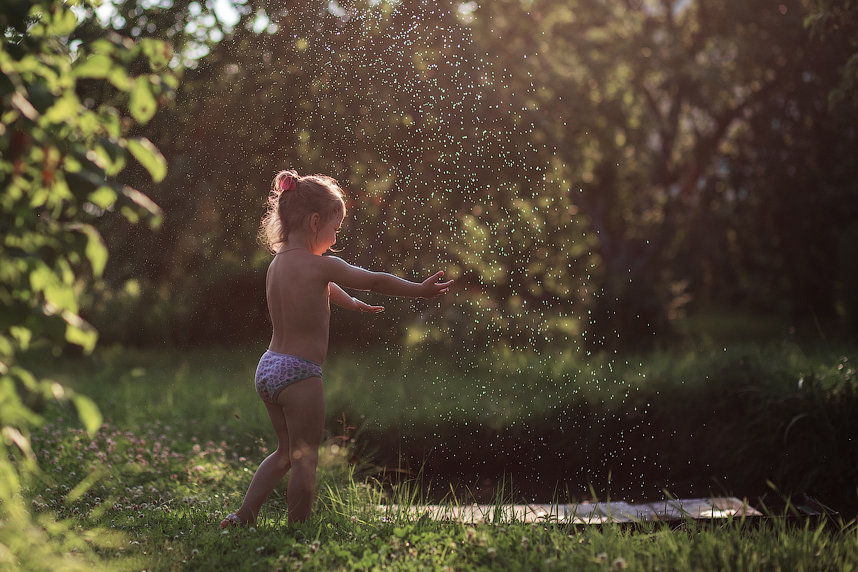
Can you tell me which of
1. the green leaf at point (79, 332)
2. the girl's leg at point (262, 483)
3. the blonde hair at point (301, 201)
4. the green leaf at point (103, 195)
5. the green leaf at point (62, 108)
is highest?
the blonde hair at point (301, 201)

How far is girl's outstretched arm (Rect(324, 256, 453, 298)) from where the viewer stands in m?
3.45

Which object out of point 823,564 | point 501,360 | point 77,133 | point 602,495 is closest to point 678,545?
point 823,564

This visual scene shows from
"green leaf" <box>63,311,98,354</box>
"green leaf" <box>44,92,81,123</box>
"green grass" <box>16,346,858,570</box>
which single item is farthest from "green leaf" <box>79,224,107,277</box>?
"green grass" <box>16,346,858,570</box>

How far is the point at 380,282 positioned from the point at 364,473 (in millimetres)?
1945

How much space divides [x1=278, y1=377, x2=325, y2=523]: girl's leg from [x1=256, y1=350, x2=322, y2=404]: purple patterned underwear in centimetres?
3

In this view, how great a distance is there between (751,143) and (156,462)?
11.9m

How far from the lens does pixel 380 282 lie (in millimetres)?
3465

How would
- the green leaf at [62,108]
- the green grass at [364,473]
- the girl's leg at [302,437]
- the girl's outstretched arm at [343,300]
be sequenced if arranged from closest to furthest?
the green leaf at [62,108]
the green grass at [364,473]
the girl's leg at [302,437]
the girl's outstretched arm at [343,300]

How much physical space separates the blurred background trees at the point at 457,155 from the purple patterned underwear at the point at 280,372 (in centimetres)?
327

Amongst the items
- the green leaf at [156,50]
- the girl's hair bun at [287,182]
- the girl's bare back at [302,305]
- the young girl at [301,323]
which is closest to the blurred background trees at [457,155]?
the girl's hair bun at [287,182]

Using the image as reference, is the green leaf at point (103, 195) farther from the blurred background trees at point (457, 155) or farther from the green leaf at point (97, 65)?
the blurred background trees at point (457, 155)

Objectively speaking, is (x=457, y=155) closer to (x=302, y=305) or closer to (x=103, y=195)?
(x=302, y=305)

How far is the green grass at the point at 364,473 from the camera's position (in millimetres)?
3000

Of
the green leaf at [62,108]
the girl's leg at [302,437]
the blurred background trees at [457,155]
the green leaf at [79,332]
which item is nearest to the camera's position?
the green leaf at [79,332]
